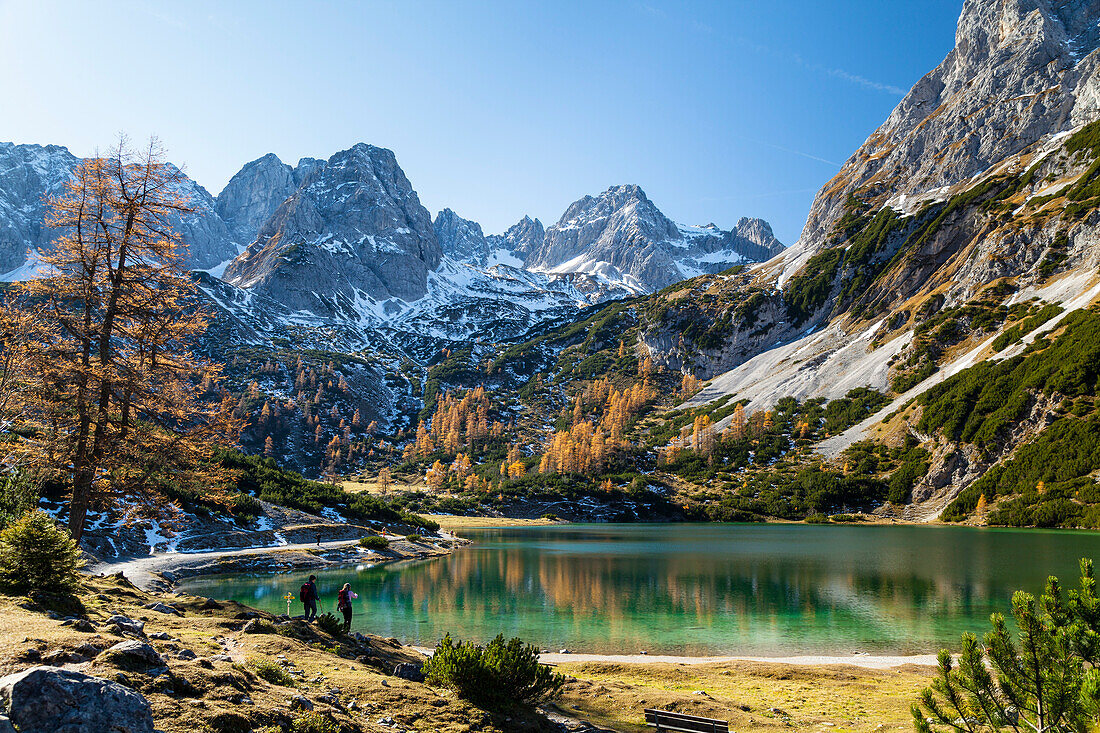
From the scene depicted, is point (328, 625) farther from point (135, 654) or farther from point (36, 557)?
point (135, 654)

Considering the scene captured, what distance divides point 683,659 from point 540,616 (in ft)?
35.1

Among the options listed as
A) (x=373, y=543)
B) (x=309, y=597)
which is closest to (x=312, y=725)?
(x=309, y=597)

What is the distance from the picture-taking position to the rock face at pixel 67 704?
5.66 m

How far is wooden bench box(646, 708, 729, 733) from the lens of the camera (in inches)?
491

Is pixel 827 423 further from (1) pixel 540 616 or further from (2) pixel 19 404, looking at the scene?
(2) pixel 19 404

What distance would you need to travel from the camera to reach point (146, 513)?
2120 cm

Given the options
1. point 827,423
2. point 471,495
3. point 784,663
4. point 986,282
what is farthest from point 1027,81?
point 784,663

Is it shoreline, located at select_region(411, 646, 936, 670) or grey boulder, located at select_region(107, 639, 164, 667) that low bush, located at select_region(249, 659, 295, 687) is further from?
shoreline, located at select_region(411, 646, 936, 670)

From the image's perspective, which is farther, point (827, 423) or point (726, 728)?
point (827, 423)

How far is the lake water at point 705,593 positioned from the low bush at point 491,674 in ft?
49.0

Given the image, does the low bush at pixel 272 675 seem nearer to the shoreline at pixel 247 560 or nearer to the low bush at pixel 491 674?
the low bush at pixel 491 674

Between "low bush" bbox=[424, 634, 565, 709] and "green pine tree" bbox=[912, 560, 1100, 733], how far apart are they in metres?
7.81

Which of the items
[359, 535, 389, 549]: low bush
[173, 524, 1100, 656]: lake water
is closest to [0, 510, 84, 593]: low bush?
[173, 524, 1100, 656]: lake water

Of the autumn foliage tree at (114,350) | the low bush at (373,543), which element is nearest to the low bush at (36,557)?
the autumn foliage tree at (114,350)
